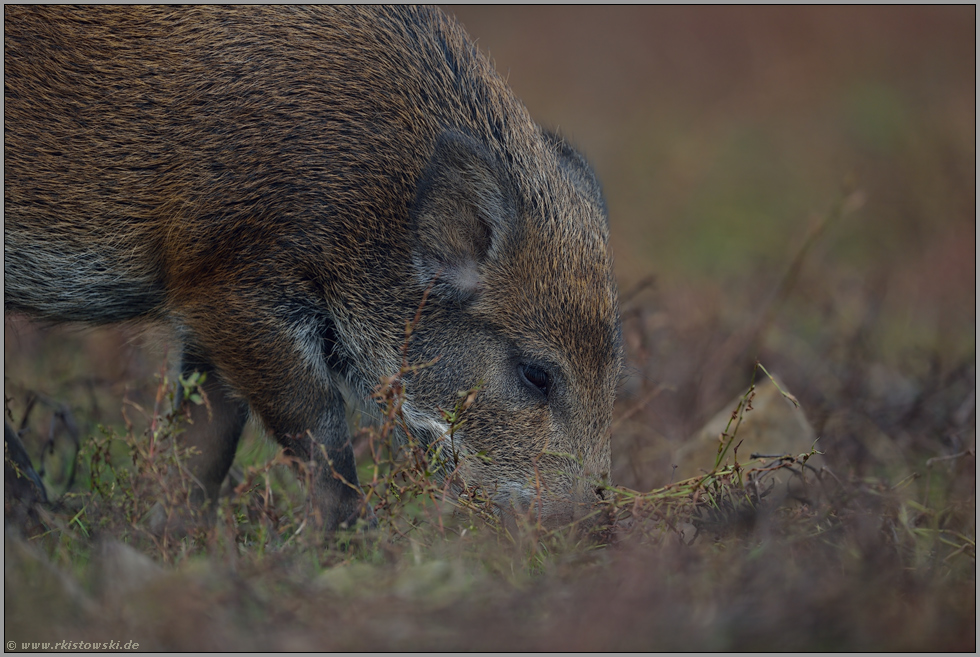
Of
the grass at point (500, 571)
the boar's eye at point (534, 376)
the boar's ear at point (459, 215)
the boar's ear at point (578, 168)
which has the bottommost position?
the grass at point (500, 571)

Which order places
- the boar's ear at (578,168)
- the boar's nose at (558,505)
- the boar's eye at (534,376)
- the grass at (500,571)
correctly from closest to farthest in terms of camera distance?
the grass at (500,571), the boar's nose at (558,505), the boar's eye at (534,376), the boar's ear at (578,168)

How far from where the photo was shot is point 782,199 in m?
9.36

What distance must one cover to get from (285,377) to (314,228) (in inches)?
22.1

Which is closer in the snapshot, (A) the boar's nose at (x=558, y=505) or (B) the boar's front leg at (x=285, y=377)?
(A) the boar's nose at (x=558, y=505)

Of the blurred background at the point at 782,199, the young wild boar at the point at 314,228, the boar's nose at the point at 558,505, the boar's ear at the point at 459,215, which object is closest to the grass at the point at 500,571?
the boar's nose at the point at 558,505

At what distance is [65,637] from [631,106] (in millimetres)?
10644

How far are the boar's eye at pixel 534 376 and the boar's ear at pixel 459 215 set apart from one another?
13.9 inches

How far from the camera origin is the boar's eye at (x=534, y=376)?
11.6 ft

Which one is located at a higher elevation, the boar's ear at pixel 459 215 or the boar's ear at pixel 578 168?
the boar's ear at pixel 578 168

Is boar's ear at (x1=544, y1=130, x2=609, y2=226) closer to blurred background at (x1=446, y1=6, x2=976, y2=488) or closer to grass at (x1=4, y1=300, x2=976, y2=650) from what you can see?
blurred background at (x1=446, y1=6, x2=976, y2=488)

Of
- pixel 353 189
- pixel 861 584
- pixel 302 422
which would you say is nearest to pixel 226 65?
pixel 353 189

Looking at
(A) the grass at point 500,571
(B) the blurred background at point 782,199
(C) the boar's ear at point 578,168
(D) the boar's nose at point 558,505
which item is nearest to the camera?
(A) the grass at point 500,571

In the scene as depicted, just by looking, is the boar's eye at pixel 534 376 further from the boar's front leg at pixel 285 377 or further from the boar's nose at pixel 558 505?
the boar's front leg at pixel 285 377

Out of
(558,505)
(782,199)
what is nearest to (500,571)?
(558,505)
